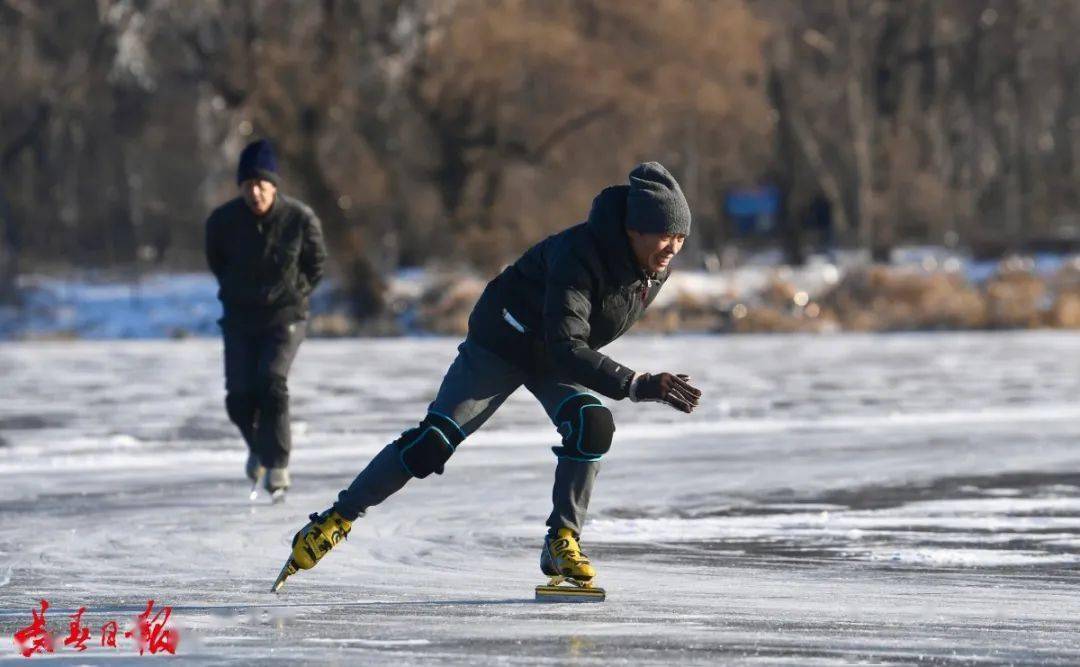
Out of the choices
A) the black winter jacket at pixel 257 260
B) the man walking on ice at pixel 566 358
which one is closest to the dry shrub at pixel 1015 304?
the black winter jacket at pixel 257 260

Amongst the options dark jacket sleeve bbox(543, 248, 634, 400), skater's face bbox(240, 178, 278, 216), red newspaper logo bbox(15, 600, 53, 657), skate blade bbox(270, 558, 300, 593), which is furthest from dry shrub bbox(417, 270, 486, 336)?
red newspaper logo bbox(15, 600, 53, 657)

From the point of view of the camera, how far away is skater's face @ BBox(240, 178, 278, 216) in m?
11.1

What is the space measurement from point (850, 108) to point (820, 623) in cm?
4524

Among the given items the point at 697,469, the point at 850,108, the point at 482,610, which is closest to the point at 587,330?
the point at 482,610

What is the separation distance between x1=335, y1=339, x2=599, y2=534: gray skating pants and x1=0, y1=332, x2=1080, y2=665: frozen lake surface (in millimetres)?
365

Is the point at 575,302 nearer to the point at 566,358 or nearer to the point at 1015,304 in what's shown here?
the point at 566,358

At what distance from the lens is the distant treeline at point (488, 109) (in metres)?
38.4

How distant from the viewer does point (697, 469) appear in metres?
13.1

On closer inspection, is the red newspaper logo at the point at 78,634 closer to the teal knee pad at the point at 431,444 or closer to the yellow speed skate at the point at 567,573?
the teal knee pad at the point at 431,444

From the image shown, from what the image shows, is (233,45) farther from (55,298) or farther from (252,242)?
(252,242)

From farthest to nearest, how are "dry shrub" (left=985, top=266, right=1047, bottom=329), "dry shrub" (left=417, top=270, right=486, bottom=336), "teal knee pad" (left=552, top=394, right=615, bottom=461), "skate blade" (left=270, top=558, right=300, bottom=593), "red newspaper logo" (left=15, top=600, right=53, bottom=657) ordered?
1. "dry shrub" (left=417, top=270, right=486, bottom=336)
2. "dry shrub" (left=985, top=266, right=1047, bottom=329)
3. "skate blade" (left=270, top=558, right=300, bottom=593)
4. "teal knee pad" (left=552, top=394, right=615, bottom=461)
5. "red newspaper logo" (left=15, top=600, right=53, bottom=657)

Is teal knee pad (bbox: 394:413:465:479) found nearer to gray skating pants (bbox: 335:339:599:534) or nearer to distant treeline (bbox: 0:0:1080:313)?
gray skating pants (bbox: 335:339:599:534)

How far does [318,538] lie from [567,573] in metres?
0.92

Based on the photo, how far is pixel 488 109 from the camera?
40531mm
